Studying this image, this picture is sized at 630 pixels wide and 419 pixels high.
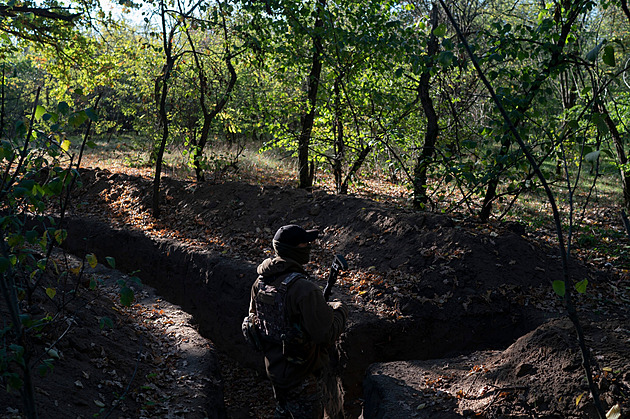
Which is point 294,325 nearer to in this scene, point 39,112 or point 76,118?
point 76,118

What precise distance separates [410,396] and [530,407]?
1.21m

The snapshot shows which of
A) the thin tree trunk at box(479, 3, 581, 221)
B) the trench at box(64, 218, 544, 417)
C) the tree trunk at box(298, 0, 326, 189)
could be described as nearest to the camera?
the trench at box(64, 218, 544, 417)

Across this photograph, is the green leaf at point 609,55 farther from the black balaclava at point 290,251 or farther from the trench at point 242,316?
the trench at point 242,316

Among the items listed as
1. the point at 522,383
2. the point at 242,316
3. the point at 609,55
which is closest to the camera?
the point at 609,55

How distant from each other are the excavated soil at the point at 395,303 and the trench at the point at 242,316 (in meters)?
0.02

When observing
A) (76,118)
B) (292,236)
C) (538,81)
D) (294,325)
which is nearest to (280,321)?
(294,325)

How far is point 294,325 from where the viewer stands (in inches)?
161

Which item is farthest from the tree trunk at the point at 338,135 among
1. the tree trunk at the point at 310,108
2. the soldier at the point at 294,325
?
the soldier at the point at 294,325

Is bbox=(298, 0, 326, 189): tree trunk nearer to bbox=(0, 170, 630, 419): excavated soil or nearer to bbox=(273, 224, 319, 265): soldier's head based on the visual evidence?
bbox=(0, 170, 630, 419): excavated soil

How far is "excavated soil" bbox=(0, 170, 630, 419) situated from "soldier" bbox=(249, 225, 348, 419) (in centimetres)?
120

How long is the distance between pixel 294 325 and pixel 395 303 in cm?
322

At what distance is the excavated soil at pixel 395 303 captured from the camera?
4.70m

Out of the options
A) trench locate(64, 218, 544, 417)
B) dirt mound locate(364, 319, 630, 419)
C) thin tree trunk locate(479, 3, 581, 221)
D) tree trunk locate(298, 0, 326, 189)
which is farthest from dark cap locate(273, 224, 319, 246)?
tree trunk locate(298, 0, 326, 189)

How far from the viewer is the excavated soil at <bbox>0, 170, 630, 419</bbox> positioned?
185 inches
